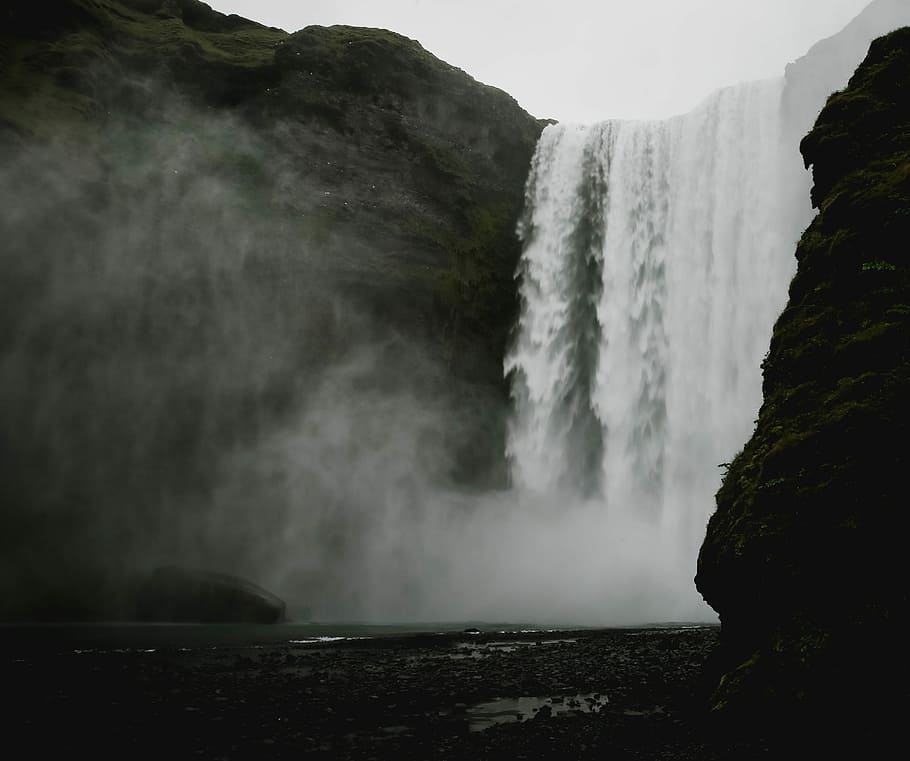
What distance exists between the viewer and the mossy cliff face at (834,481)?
7168mm

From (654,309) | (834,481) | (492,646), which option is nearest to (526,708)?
(834,481)

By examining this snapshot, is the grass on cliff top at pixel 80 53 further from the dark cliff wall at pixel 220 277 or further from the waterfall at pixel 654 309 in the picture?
the waterfall at pixel 654 309

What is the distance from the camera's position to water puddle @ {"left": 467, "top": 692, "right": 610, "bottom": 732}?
9.48 m

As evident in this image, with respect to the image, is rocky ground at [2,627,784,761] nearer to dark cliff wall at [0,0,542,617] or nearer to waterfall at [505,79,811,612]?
dark cliff wall at [0,0,542,617]

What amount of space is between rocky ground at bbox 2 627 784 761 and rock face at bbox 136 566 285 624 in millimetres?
10436

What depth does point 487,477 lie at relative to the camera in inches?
1490

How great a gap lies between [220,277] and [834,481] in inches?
1286

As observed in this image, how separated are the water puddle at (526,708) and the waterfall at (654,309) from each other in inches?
853

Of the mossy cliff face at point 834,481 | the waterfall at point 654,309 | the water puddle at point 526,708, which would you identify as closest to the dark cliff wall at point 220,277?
the waterfall at point 654,309

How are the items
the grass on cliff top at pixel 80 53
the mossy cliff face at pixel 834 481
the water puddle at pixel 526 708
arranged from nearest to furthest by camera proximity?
the mossy cliff face at pixel 834 481 < the water puddle at pixel 526 708 < the grass on cliff top at pixel 80 53

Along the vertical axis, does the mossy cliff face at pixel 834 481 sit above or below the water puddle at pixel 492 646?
above

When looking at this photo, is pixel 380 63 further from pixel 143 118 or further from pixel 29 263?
pixel 29 263

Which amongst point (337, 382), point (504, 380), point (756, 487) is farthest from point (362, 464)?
point (756, 487)

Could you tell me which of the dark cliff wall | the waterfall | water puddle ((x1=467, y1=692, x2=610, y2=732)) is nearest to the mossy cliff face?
water puddle ((x1=467, y1=692, x2=610, y2=732))
